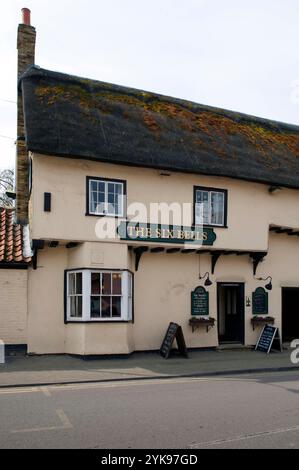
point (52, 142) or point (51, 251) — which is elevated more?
point (52, 142)

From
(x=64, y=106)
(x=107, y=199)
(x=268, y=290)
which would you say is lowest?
(x=268, y=290)

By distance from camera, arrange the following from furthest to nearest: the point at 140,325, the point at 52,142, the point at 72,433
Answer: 1. the point at 140,325
2. the point at 52,142
3. the point at 72,433

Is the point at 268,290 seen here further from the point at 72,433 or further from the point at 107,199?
the point at 72,433

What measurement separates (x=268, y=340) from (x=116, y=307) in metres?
5.57

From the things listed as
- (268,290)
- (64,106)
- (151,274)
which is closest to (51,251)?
(151,274)

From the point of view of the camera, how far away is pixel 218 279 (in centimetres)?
1734

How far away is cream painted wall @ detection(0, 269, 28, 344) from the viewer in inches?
575

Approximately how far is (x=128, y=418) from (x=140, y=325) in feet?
27.5

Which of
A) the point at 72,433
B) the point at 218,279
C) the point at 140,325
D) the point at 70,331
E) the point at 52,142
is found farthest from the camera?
the point at 218,279

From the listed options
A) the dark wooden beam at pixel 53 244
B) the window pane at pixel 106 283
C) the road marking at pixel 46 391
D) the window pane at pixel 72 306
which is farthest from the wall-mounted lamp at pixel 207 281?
the road marking at pixel 46 391

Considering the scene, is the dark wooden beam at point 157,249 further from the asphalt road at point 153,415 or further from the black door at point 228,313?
the asphalt road at point 153,415

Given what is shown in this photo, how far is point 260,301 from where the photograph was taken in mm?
17969

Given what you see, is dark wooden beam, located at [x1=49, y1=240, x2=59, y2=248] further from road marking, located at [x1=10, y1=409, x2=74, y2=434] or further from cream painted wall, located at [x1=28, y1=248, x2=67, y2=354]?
road marking, located at [x1=10, y1=409, x2=74, y2=434]

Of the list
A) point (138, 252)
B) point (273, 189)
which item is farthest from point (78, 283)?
point (273, 189)
